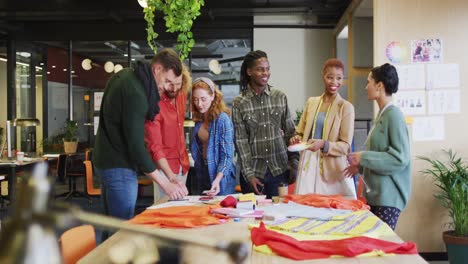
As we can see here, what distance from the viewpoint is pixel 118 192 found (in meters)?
2.53

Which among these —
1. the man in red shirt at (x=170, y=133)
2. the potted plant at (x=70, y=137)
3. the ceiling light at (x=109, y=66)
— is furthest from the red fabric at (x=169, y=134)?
→ the ceiling light at (x=109, y=66)

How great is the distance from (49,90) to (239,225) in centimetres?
909

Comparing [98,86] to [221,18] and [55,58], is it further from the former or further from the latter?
[221,18]

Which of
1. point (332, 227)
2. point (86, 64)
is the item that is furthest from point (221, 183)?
point (86, 64)

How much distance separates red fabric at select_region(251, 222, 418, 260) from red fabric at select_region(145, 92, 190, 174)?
1.31m

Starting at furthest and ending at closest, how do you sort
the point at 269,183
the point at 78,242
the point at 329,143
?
1. the point at 269,183
2. the point at 329,143
3. the point at 78,242

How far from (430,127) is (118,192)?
354 centimetres

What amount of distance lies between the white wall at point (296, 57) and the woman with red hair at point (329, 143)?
19.0 feet

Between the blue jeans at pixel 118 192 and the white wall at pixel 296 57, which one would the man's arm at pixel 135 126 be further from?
the white wall at pixel 296 57

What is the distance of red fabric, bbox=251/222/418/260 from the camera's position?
1.53 meters

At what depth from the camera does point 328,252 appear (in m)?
1.54

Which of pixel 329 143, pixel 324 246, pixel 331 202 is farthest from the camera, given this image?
pixel 329 143

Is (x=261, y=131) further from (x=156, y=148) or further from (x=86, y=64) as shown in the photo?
(x=86, y=64)

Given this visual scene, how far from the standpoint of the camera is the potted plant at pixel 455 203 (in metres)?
4.34
